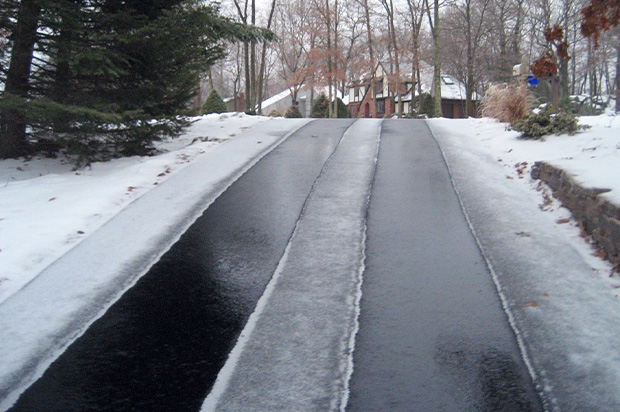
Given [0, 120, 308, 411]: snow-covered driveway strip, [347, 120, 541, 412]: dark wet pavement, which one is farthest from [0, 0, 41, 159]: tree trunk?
[347, 120, 541, 412]: dark wet pavement

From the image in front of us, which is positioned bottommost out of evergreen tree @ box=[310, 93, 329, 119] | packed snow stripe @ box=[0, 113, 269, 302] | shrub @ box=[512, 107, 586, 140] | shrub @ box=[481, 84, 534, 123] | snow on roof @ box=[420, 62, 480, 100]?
packed snow stripe @ box=[0, 113, 269, 302]

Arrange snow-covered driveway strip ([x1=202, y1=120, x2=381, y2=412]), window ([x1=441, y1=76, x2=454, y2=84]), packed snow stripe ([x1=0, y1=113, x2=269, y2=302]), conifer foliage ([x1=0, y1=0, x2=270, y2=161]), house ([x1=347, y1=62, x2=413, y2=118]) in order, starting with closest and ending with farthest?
snow-covered driveway strip ([x1=202, y1=120, x2=381, y2=412]) < packed snow stripe ([x1=0, y1=113, x2=269, y2=302]) < conifer foliage ([x1=0, y1=0, x2=270, y2=161]) < window ([x1=441, y1=76, x2=454, y2=84]) < house ([x1=347, y1=62, x2=413, y2=118])

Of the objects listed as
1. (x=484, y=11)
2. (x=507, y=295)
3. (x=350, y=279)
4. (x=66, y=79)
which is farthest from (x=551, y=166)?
(x=484, y=11)

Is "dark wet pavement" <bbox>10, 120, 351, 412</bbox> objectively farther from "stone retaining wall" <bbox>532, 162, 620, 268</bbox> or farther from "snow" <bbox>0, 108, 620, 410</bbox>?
"stone retaining wall" <bbox>532, 162, 620, 268</bbox>

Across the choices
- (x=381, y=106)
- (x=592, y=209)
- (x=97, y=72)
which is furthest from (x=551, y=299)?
(x=381, y=106)

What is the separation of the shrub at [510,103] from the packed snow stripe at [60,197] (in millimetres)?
6866

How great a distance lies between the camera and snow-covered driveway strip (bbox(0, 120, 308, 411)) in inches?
146

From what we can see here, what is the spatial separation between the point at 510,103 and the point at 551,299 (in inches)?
346

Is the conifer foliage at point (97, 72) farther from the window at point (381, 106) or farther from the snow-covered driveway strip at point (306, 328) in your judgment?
the window at point (381, 106)

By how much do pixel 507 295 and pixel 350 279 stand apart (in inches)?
56.3

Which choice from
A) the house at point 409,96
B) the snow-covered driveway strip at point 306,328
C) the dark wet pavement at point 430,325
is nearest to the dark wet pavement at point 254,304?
the dark wet pavement at point 430,325

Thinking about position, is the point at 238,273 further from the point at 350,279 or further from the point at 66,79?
the point at 66,79

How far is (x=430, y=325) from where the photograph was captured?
161 inches

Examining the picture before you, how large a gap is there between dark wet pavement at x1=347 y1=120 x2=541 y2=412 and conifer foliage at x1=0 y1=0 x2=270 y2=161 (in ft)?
17.0
